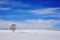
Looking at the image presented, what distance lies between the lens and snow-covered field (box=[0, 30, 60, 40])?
1.79 meters

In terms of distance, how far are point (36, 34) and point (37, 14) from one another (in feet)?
1.21

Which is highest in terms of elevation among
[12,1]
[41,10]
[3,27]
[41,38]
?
[12,1]

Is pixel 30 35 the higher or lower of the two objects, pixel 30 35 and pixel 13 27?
the lower

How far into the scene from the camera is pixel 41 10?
1.80 m

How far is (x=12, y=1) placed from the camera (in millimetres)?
1801

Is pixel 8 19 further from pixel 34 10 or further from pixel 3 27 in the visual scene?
pixel 34 10

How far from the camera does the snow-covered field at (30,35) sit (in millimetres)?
1795

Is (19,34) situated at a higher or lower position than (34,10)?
lower

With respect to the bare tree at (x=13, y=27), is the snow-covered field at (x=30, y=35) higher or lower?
lower

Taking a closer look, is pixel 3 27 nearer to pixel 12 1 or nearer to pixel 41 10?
pixel 12 1

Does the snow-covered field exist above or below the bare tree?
below

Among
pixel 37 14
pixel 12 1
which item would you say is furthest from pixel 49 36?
pixel 12 1

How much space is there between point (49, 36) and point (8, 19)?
81 cm

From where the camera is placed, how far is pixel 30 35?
1.82 meters
